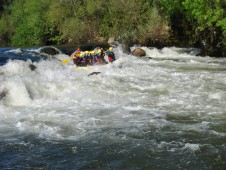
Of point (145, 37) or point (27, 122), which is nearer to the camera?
point (27, 122)

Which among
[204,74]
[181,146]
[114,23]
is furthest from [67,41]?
[181,146]

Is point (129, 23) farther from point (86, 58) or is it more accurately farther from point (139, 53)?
point (86, 58)

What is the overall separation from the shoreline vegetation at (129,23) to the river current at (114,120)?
5265mm

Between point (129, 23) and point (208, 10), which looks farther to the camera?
point (129, 23)

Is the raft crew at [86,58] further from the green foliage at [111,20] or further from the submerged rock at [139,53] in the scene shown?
the green foliage at [111,20]

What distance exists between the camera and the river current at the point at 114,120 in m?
5.48

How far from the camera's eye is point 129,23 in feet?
80.4

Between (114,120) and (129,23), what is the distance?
17.7 m

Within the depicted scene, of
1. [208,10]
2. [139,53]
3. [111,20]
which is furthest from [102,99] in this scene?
[111,20]

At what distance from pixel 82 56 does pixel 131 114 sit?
782 cm

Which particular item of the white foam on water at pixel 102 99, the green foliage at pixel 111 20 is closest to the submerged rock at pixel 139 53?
the green foliage at pixel 111 20

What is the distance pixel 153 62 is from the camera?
17.3m

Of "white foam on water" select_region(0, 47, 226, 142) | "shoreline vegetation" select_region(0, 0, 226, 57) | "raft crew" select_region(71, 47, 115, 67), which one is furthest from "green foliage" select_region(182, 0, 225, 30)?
"raft crew" select_region(71, 47, 115, 67)

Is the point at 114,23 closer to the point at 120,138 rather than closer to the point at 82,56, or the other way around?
the point at 82,56
